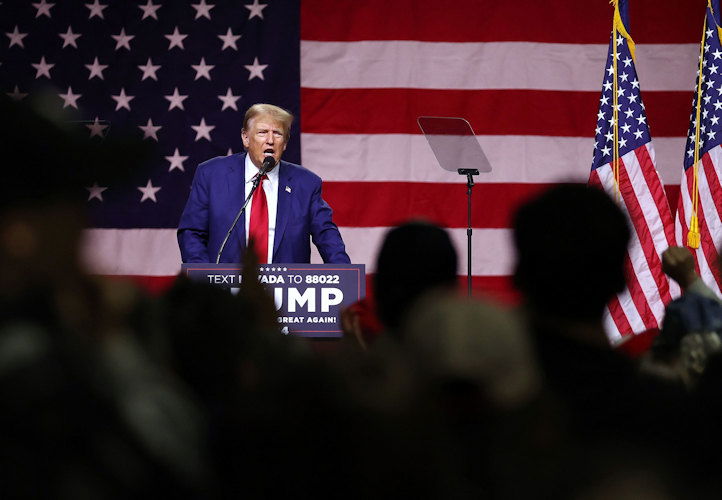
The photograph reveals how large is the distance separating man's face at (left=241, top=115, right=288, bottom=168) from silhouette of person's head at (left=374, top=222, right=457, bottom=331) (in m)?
3.11

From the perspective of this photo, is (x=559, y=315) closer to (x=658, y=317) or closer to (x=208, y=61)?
(x=658, y=317)

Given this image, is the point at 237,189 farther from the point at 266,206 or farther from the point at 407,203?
the point at 407,203

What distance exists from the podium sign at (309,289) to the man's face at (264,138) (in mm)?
1088

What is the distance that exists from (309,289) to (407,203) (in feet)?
9.68

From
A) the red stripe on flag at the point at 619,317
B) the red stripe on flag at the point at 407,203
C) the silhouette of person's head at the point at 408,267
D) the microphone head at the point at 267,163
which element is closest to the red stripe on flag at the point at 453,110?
the red stripe on flag at the point at 407,203

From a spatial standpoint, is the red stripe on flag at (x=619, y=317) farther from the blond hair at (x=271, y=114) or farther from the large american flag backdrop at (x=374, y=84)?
the blond hair at (x=271, y=114)

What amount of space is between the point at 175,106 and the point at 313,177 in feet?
7.21

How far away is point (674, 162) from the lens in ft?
21.2

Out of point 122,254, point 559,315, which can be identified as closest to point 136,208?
point 122,254

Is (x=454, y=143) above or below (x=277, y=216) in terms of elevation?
above

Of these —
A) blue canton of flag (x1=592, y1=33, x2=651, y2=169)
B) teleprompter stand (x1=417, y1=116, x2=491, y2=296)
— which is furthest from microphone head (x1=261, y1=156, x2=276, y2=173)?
blue canton of flag (x1=592, y1=33, x2=651, y2=169)

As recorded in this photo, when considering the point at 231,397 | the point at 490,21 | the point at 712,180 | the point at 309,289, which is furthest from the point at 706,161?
the point at 231,397

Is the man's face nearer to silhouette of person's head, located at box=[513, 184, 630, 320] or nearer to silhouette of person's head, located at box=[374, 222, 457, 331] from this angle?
silhouette of person's head, located at box=[374, 222, 457, 331]

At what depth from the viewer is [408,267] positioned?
152 centimetres
